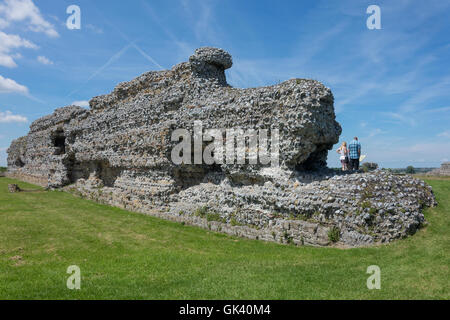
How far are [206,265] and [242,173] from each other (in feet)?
13.0

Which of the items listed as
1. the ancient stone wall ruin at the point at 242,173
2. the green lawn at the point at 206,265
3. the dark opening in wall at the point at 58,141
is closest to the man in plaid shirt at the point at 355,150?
the ancient stone wall ruin at the point at 242,173

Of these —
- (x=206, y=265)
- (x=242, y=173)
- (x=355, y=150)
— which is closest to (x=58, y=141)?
(x=242, y=173)

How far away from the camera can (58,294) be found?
5359 millimetres

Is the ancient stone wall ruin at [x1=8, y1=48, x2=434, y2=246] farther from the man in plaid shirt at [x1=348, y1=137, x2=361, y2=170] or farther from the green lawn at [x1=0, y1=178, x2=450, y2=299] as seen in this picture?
the man in plaid shirt at [x1=348, y1=137, x2=361, y2=170]

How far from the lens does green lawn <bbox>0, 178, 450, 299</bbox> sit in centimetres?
525

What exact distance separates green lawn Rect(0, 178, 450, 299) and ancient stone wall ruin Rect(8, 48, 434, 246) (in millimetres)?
616

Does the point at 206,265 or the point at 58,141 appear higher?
the point at 58,141

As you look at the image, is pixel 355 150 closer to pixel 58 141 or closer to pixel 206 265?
pixel 206 265

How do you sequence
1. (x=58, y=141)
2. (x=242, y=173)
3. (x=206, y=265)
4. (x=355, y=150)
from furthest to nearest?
(x=58, y=141) → (x=355, y=150) → (x=242, y=173) → (x=206, y=265)

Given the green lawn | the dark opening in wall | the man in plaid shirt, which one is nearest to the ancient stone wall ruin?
the green lawn

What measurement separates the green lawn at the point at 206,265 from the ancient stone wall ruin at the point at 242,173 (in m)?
0.62

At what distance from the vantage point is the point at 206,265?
678cm
